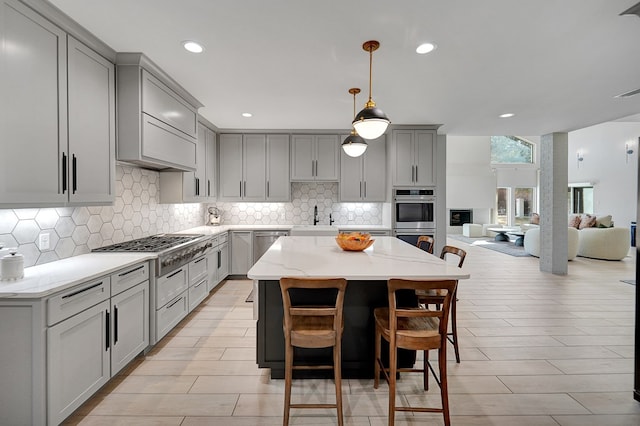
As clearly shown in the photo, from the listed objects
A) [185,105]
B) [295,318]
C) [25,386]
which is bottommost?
[25,386]

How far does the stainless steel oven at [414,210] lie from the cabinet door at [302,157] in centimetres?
153

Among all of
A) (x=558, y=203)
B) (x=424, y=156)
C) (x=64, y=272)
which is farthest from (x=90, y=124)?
(x=558, y=203)

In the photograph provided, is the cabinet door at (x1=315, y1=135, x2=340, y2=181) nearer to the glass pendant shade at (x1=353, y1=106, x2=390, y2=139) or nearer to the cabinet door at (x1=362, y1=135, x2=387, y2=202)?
the cabinet door at (x1=362, y1=135, x2=387, y2=202)

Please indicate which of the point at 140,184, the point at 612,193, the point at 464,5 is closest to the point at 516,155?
the point at 612,193

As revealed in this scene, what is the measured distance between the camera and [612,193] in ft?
28.7

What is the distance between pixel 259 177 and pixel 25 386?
407cm

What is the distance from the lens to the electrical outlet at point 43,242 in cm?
231

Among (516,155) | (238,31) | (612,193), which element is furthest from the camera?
(516,155)

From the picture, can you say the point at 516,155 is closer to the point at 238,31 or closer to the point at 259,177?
the point at 259,177

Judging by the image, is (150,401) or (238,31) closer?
(150,401)

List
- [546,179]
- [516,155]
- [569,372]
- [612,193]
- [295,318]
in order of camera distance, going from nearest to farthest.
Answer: [295,318], [569,372], [546,179], [612,193], [516,155]

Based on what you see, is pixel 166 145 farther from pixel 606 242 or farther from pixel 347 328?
pixel 606 242

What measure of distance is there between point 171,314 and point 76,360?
1.20 meters

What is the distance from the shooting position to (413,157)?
512 centimetres
